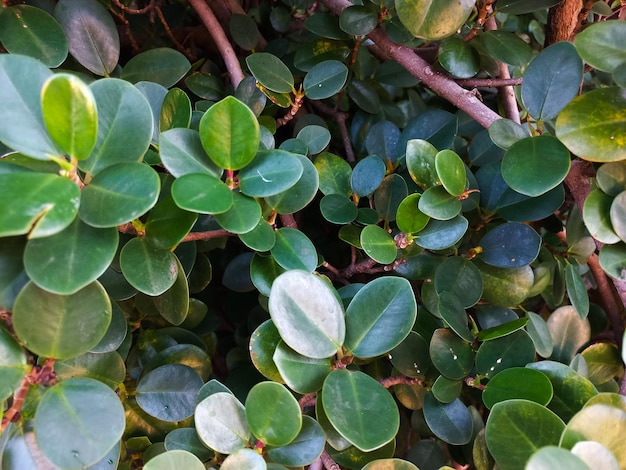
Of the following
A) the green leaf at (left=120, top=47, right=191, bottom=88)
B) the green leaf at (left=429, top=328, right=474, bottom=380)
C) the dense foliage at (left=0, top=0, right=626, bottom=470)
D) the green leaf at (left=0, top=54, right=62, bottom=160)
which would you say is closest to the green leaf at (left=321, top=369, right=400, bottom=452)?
the dense foliage at (left=0, top=0, right=626, bottom=470)

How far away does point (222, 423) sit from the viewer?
0.44 meters

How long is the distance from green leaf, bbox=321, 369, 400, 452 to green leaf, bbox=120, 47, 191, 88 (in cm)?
44

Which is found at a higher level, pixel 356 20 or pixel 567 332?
pixel 356 20

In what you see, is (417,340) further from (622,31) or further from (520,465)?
(622,31)

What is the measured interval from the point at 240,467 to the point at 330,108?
59 cm

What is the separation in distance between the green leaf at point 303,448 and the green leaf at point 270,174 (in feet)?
0.73

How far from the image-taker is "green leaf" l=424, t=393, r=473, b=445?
0.52 meters

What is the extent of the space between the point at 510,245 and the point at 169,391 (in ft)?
1.44

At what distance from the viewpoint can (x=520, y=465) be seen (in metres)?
0.42

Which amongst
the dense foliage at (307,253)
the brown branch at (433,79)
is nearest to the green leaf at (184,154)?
the dense foliage at (307,253)

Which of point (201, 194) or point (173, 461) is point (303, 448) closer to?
point (173, 461)

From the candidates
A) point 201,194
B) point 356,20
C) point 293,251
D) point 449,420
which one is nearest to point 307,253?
point 293,251

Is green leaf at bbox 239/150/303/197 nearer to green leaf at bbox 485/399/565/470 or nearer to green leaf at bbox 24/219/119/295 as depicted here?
green leaf at bbox 24/219/119/295

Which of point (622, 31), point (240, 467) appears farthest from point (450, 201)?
point (240, 467)
